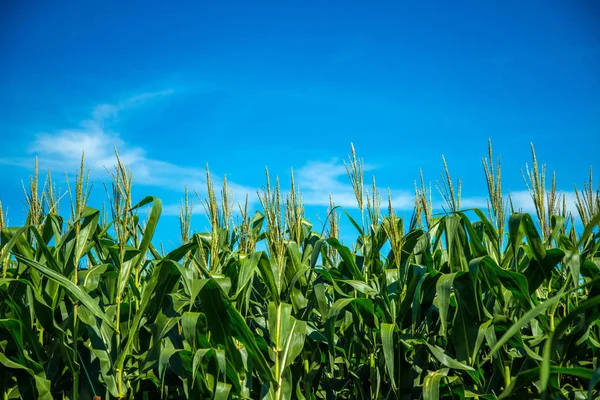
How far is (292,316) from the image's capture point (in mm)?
4230

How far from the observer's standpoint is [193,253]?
17.9ft

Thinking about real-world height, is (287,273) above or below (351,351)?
above

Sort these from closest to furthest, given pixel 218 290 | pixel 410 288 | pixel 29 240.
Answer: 1. pixel 218 290
2. pixel 410 288
3. pixel 29 240

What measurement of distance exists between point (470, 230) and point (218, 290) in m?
1.92

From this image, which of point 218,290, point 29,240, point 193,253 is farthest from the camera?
point 193,253

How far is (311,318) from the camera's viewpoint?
16.7 ft

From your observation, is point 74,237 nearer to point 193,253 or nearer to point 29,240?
point 29,240

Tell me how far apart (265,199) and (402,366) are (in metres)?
1.67

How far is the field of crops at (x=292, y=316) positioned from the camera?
3846 mm

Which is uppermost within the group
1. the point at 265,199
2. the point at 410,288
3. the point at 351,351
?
the point at 265,199

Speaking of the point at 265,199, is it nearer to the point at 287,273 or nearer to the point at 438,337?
the point at 287,273

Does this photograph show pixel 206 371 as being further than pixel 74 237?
No

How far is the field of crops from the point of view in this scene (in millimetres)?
3846

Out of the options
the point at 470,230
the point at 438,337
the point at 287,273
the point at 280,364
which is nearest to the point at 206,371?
the point at 280,364
